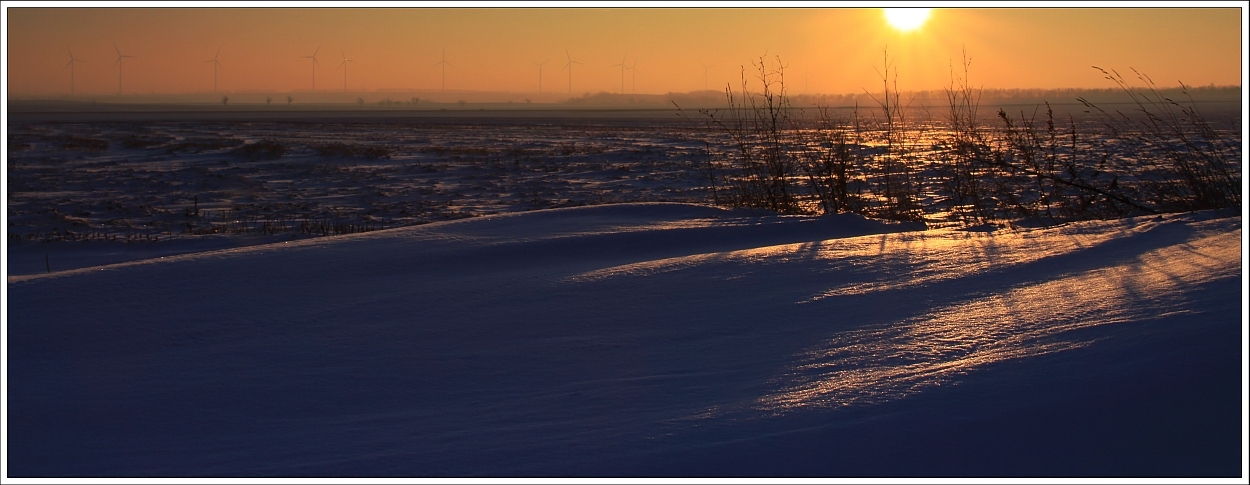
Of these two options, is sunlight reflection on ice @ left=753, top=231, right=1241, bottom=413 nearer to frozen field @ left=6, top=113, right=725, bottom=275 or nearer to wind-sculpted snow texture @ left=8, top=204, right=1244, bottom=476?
wind-sculpted snow texture @ left=8, top=204, right=1244, bottom=476

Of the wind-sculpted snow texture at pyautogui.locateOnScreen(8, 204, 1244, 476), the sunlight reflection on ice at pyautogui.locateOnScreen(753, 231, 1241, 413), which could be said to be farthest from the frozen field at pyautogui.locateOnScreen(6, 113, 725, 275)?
the sunlight reflection on ice at pyautogui.locateOnScreen(753, 231, 1241, 413)

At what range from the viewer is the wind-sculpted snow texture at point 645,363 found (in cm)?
175

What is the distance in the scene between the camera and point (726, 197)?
22.8ft

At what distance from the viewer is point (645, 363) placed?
7.55 ft

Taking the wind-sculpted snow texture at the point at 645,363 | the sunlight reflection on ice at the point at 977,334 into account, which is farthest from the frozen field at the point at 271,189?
the sunlight reflection on ice at the point at 977,334

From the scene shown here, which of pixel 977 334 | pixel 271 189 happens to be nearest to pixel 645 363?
pixel 977 334

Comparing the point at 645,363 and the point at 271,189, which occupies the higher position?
the point at 271,189

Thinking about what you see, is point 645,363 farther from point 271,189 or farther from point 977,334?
point 271,189

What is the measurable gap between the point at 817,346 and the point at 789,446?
65 centimetres

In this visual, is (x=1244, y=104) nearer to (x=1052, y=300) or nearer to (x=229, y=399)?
(x=1052, y=300)

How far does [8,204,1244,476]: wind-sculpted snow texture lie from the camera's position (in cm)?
175

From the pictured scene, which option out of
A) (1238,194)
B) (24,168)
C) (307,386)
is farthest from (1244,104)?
(24,168)

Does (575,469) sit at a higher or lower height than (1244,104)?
lower

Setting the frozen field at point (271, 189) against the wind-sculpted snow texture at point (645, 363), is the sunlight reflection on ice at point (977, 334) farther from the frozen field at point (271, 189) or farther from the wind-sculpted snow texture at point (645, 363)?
the frozen field at point (271, 189)
